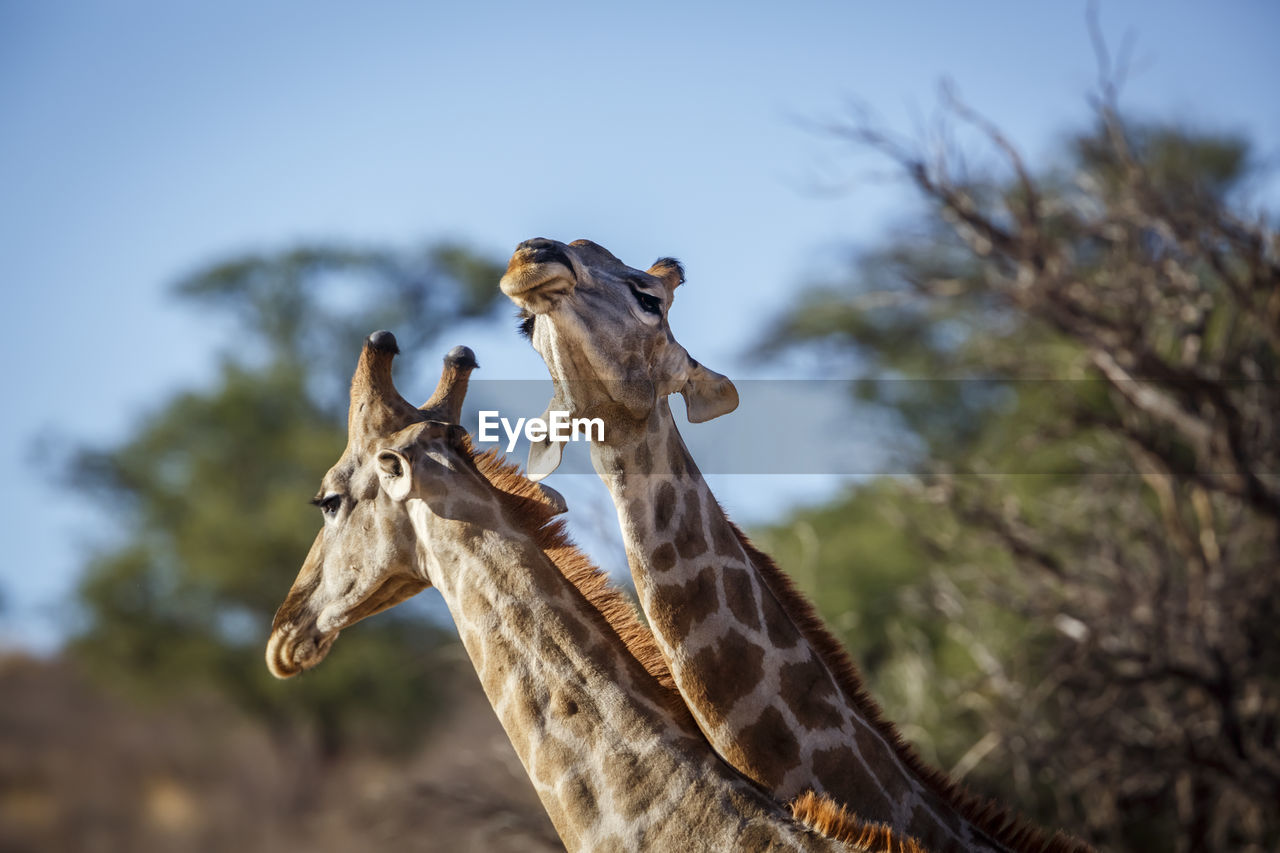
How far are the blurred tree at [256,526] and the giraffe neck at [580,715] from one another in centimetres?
1429

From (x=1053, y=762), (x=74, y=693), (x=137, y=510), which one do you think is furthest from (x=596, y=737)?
(x=74, y=693)

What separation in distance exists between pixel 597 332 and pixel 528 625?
2.80 ft

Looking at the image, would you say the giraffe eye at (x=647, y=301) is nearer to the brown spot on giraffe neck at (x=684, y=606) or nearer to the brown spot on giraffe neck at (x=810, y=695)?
the brown spot on giraffe neck at (x=684, y=606)

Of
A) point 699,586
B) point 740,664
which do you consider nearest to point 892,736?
point 740,664

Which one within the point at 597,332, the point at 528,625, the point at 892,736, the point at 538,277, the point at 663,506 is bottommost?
the point at 892,736

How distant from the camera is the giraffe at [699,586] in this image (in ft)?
12.1

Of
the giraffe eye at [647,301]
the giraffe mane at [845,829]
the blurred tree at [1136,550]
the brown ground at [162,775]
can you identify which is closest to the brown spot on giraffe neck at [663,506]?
the giraffe eye at [647,301]

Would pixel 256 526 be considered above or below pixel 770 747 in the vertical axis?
above

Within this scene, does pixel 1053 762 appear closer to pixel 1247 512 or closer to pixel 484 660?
pixel 1247 512

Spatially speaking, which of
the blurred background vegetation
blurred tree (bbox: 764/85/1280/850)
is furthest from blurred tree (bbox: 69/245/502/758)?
blurred tree (bbox: 764/85/1280/850)

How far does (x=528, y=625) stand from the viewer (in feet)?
11.7

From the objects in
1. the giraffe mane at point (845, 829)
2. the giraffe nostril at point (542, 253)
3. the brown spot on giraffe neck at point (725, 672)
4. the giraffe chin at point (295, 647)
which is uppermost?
the giraffe nostril at point (542, 253)

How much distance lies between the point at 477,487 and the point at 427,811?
218 inches

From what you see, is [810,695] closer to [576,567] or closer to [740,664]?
[740,664]
